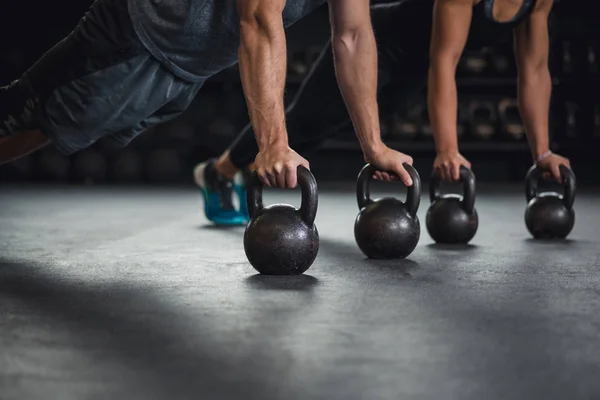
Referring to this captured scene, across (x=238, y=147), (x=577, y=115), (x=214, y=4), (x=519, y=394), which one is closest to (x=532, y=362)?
(x=519, y=394)

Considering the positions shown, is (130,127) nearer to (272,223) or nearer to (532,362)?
(272,223)

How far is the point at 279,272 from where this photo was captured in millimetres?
1644

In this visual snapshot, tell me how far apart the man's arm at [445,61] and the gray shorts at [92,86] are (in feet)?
2.19

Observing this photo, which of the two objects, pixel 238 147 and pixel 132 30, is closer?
pixel 132 30

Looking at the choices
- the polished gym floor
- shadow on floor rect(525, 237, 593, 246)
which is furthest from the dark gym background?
the polished gym floor

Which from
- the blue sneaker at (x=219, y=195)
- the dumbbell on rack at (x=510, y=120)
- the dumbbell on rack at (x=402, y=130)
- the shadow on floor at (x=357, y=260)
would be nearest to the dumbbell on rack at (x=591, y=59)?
the dumbbell on rack at (x=510, y=120)

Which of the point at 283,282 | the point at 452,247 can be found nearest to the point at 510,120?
the point at 452,247

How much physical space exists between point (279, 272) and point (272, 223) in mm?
112

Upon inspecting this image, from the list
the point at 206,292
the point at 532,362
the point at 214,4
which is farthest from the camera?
the point at 214,4

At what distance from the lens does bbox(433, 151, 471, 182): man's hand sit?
2.18 meters

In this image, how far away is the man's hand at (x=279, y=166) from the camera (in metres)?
1.57

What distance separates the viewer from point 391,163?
186 centimetres

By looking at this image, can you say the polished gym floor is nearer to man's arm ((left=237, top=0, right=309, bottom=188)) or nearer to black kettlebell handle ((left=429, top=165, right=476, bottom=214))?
black kettlebell handle ((left=429, top=165, right=476, bottom=214))

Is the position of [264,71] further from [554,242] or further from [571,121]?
[571,121]
